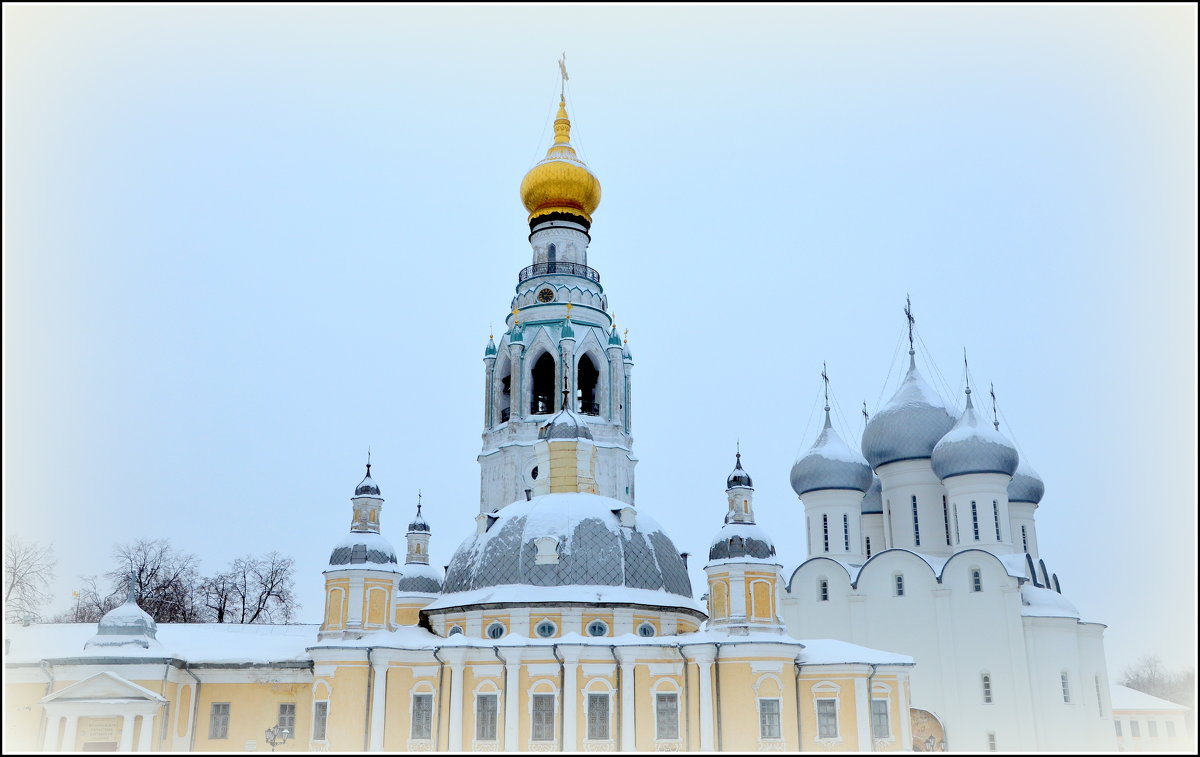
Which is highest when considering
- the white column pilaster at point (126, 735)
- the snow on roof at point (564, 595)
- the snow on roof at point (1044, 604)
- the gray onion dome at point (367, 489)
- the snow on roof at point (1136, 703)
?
the gray onion dome at point (367, 489)

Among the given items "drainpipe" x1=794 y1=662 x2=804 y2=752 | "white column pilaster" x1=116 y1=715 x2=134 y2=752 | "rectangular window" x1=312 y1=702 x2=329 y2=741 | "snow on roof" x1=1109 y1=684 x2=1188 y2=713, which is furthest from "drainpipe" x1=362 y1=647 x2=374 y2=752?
"snow on roof" x1=1109 y1=684 x2=1188 y2=713

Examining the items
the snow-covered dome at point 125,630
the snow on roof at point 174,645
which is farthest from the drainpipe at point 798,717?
the snow-covered dome at point 125,630

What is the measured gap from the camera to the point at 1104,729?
1228 inches

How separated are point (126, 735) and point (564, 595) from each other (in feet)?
33.7

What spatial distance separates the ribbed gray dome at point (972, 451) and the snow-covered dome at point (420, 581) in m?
15.9

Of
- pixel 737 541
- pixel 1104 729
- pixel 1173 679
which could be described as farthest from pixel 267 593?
pixel 1173 679

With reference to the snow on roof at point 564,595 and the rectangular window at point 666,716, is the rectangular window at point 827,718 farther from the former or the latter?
the snow on roof at point 564,595

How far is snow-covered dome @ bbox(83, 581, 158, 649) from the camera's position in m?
26.4

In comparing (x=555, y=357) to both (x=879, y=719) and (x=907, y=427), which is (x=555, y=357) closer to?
(x=907, y=427)

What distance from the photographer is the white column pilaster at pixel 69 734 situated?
80.1 feet

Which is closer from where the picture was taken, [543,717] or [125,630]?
[543,717]

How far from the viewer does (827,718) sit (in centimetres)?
2614

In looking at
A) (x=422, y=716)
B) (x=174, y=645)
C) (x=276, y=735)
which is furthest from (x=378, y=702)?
(x=174, y=645)

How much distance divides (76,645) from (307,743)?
641 cm
